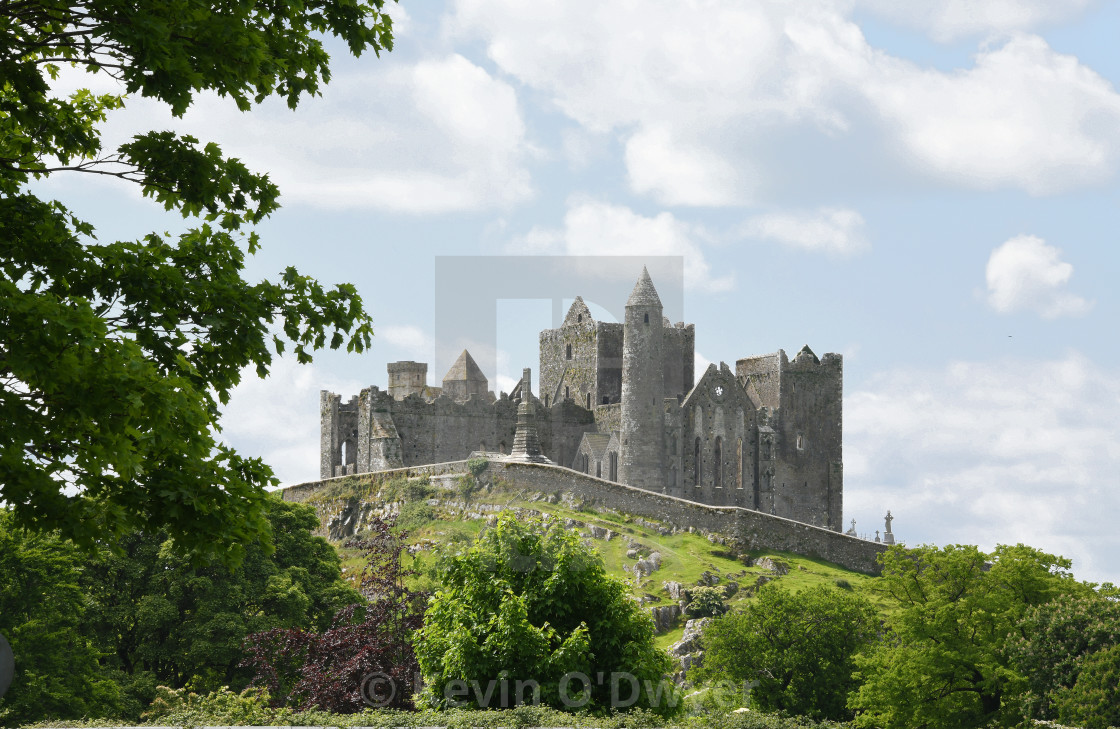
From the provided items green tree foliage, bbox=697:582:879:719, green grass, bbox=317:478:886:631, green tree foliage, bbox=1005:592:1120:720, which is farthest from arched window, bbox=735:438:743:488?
green tree foliage, bbox=1005:592:1120:720

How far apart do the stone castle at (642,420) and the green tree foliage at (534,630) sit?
3311 cm

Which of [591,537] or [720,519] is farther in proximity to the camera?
[720,519]

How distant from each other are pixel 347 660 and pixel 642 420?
33699 mm

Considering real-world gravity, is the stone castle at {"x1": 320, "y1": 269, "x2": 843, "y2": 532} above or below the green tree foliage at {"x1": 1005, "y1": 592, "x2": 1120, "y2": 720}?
above

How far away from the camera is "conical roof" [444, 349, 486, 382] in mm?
80125

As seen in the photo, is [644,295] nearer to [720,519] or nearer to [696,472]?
[696,472]

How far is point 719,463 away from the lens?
224 feet

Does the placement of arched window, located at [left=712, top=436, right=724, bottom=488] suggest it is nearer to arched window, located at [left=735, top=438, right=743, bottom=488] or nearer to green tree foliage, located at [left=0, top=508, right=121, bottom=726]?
arched window, located at [left=735, top=438, right=743, bottom=488]

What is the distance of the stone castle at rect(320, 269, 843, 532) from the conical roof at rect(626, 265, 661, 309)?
0.08 m

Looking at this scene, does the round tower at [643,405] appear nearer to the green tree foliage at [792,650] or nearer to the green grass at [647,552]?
the green grass at [647,552]

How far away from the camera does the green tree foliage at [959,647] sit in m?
38.2

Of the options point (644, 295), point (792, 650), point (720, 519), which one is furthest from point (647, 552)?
point (644, 295)

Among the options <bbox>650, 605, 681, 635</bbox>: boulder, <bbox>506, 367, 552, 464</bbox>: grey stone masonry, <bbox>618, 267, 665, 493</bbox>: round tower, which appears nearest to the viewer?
<bbox>650, 605, 681, 635</bbox>: boulder

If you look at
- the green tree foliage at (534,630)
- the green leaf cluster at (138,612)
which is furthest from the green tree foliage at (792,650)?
the green tree foliage at (534,630)
